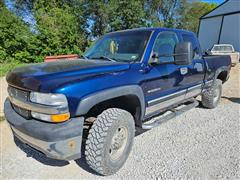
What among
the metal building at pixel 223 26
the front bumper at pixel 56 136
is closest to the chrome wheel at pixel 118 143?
the front bumper at pixel 56 136

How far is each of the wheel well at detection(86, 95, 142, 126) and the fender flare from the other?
0.07 m

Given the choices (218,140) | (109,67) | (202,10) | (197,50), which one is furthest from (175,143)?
(202,10)

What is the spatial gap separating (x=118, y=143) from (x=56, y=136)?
1007 millimetres

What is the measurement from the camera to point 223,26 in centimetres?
2294

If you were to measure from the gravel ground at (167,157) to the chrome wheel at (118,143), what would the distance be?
0.24 metres

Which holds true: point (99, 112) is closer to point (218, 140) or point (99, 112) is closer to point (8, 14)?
point (218, 140)

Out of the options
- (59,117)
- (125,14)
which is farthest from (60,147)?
(125,14)

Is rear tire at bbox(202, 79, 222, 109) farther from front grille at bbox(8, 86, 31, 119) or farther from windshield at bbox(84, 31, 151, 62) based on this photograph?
front grille at bbox(8, 86, 31, 119)

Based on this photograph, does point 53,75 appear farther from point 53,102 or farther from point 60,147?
point 60,147

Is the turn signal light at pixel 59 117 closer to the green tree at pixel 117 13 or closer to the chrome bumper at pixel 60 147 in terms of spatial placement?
the chrome bumper at pixel 60 147

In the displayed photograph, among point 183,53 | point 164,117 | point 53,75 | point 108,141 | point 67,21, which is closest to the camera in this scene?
point 53,75

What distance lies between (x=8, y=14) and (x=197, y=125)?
1334 cm

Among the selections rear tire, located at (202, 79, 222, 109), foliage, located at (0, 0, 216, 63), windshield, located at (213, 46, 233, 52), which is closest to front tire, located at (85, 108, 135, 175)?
rear tire, located at (202, 79, 222, 109)

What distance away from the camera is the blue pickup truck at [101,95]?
95.3 inches
